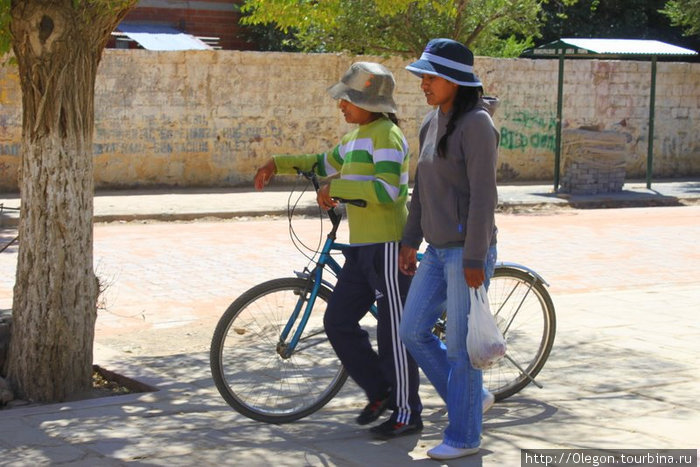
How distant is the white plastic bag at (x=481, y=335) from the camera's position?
16.1ft

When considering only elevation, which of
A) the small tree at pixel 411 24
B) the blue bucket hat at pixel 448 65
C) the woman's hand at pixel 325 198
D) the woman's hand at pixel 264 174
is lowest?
the woman's hand at pixel 325 198

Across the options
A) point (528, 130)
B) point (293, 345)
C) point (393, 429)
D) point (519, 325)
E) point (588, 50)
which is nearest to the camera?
point (393, 429)

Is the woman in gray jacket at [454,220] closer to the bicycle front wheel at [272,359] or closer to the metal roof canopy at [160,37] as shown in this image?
the bicycle front wheel at [272,359]

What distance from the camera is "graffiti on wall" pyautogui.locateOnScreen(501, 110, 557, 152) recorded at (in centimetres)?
2189

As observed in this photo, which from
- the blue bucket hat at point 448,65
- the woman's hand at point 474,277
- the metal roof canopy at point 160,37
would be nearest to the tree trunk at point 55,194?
the blue bucket hat at point 448,65

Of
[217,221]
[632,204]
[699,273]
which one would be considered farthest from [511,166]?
[699,273]

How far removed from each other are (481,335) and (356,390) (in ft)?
5.04

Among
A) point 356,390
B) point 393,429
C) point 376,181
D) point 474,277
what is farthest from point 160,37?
point 474,277

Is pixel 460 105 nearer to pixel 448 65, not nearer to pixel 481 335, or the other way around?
pixel 448 65

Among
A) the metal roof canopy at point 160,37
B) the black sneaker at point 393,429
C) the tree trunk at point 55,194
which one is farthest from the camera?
the metal roof canopy at point 160,37

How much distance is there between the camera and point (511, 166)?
72.6ft

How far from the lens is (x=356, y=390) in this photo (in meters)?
6.30

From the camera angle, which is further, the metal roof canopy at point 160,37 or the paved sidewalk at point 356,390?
the metal roof canopy at point 160,37

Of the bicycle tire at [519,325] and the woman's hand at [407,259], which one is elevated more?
the woman's hand at [407,259]
